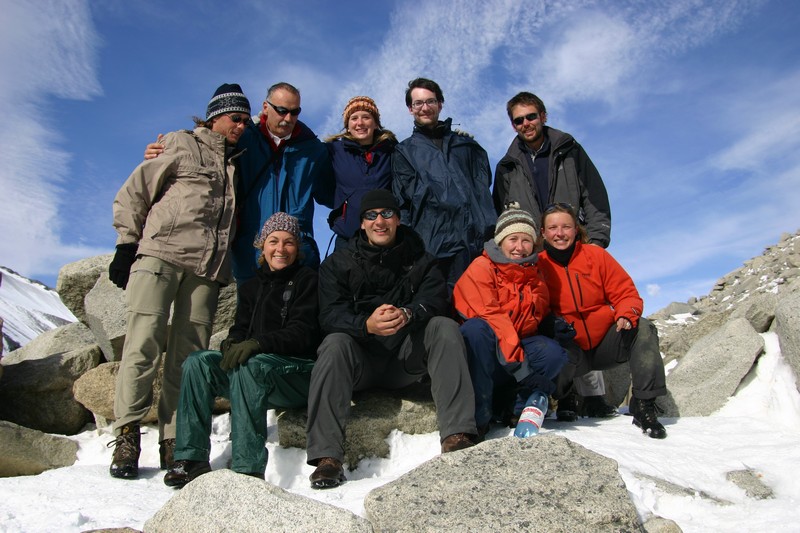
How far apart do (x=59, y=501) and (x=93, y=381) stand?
2763 mm

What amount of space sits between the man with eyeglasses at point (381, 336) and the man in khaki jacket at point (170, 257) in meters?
1.24

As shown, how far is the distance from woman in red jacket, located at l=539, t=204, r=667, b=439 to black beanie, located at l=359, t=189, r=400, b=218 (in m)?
1.66

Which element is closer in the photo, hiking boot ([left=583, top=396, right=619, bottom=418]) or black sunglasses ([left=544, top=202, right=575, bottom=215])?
Answer: black sunglasses ([left=544, top=202, right=575, bottom=215])

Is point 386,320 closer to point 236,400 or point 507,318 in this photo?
point 507,318

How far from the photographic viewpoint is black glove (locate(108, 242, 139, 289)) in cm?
534

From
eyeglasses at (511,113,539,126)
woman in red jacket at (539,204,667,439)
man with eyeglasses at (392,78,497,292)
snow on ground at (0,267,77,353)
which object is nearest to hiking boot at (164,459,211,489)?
man with eyeglasses at (392,78,497,292)

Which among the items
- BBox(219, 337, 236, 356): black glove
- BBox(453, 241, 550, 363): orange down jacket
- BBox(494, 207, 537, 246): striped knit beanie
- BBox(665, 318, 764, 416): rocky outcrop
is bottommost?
BBox(665, 318, 764, 416): rocky outcrop

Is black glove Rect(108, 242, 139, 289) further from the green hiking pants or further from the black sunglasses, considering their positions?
the black sunglasses

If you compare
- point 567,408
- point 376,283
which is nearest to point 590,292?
point 567,408

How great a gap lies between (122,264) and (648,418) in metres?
4.98

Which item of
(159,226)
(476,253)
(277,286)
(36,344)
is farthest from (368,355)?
(36,344)

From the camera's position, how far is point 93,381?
6.93 meters

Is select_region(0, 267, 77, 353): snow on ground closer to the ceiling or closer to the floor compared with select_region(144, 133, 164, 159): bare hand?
closer to the ceiling

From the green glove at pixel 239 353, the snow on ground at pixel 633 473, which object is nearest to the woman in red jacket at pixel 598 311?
the snow on ground at pixel 633 473
